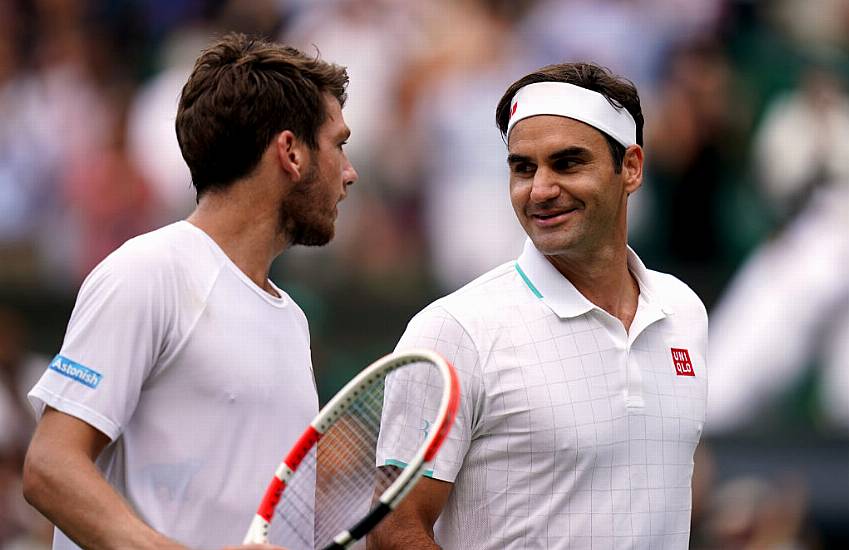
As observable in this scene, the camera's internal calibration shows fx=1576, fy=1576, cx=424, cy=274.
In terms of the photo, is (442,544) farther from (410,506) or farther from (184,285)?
(184,285)

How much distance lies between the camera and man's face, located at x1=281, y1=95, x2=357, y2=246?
12.4 ft

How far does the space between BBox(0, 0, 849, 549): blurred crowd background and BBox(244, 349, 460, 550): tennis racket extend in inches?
169

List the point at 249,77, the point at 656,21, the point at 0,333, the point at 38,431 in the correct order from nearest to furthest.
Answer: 1. the point at 38,431
2. the point at 249,77
3. the point at 0,333
4. the point at 656,21

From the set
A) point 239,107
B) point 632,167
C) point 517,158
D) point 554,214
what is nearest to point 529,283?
point 554,214

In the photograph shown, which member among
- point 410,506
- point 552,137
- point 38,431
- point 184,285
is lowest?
point 410,506

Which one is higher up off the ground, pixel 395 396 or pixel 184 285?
pixel 184 285

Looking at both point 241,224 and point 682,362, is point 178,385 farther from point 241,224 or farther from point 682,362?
point 682,362

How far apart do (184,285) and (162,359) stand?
0.17 meters

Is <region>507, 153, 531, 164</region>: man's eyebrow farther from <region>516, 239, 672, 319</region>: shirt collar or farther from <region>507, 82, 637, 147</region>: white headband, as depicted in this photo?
<region>516, 239, 672, 319</region>: shirt collar

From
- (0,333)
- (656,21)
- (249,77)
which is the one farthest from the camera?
(656,21)

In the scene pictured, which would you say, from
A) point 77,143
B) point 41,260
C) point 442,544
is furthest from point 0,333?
point 442,544

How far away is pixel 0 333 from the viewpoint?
347 inches

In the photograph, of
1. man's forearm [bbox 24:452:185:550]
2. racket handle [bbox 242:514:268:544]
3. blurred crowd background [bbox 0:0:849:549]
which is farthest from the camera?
blurred crowd background [bbox 0:0:849:549]

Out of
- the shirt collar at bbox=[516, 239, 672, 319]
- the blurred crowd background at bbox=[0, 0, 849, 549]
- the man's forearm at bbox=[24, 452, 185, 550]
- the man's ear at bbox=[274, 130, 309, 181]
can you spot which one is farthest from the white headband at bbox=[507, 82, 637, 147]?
the blurred crowd background at bbox=[0, 0, 849, 549]
